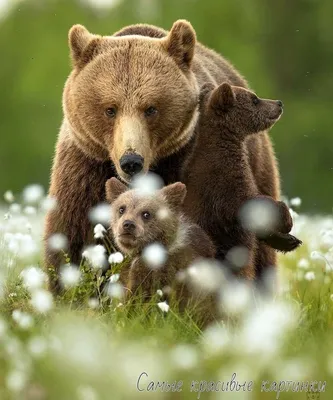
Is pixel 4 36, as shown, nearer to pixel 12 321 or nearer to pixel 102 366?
pixel 12 321

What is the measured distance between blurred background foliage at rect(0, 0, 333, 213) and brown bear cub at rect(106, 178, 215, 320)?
1457 centimetres

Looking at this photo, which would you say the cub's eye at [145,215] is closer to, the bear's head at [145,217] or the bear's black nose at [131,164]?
the bear's head at [145,217]

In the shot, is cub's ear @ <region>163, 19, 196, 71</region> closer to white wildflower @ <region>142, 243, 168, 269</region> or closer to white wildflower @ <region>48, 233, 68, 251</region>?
white wildflower @ <region>48, 233, 68, 251</region>

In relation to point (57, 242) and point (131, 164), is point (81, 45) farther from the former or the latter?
point (57, 242)

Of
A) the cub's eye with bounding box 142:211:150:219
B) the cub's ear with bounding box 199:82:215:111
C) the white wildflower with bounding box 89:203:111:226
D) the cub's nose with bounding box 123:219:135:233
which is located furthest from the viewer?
the cub's ear with bounding box 199:82:215:111

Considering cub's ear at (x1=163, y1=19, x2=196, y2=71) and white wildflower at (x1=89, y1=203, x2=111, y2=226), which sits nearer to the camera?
white wildflower at (x1=89, y1=203, x2=111, y2=226)

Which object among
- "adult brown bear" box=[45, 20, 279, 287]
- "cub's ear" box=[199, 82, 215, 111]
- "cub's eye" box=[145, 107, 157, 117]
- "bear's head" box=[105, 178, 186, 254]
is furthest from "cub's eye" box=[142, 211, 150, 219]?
"cub's ear" box=[199, 82, 215, 111]

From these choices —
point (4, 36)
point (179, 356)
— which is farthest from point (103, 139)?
point (4, 36)

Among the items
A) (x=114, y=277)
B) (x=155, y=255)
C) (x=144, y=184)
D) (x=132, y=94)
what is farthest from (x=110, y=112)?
(x=155, y=255)

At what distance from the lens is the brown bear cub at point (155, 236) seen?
5562mm

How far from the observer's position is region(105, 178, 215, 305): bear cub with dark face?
5.57m

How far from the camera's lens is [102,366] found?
381 centimetres

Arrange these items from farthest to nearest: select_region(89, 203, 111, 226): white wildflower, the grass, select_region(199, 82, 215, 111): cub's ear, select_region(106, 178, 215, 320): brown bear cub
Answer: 1. select_region(199, 82, 215, 111): cub's ear
2. select_region(89, 203, 111, 226): white wildflower
3. select_region(106, 178, 215, 320): brown bear cub
4. the grass

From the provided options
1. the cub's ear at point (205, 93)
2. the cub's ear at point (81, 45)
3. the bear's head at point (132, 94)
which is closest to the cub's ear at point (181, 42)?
the bear's head at point (132, 94)
